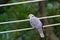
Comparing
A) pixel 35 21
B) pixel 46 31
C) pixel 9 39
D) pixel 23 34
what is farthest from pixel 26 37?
pixel 35 21

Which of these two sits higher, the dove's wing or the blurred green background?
the dove's wing

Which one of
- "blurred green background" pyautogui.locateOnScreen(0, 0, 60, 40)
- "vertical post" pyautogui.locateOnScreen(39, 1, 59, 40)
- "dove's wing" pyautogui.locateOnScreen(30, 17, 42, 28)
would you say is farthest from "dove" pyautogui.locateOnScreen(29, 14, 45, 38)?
"blurred green background" pyautogui.locateOnScreen(0, 0, 60, 40)

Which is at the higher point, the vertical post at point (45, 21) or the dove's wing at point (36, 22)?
the dove's wing at point (36, 22)

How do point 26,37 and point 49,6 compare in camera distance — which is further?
point 26,37

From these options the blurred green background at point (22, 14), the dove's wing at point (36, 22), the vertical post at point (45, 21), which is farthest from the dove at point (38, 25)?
the blurred green background at point (22, 14)

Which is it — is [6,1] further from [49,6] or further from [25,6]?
[49,6]

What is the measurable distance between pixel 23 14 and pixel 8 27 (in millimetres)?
305

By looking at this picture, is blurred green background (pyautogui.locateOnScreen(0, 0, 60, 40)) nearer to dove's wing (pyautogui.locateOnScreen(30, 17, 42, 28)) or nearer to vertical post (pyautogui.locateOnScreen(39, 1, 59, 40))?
vertical post (pyautogui.locateOnScreen(39, 1, 59, 40))

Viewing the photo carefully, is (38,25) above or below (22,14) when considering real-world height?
above

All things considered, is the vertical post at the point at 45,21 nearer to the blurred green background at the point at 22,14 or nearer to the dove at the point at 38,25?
the blurred green background at the point at 22,14

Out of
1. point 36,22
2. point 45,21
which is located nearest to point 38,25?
point 36,22

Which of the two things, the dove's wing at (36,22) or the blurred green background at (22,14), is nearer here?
the dove's wing at (36,22)

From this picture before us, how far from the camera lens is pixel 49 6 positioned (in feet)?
11.6

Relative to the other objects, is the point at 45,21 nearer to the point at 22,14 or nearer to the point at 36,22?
the point at 22,14
